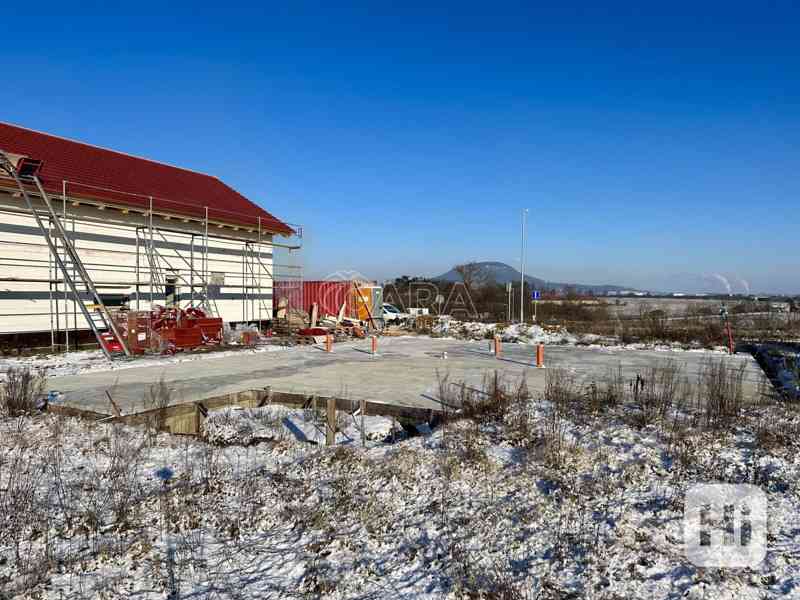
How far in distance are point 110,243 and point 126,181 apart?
3.40 metres

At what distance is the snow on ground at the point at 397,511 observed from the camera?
4.25 m

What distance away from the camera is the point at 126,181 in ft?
73.7

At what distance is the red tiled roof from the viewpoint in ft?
64.2

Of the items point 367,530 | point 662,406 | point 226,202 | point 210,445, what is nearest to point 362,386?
point 210,445

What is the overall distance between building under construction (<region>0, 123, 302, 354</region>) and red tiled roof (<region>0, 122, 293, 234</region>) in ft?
0.21

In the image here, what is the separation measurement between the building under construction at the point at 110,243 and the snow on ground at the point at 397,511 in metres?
11.1

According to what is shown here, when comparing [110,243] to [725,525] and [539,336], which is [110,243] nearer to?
[539,336]

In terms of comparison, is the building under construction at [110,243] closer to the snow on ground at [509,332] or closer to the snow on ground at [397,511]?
the snow on ground at [509,332]

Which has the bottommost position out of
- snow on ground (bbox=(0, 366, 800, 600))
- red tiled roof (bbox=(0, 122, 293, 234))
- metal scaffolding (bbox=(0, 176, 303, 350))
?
snow on ground (bbox=(0, 366, 800, 600))

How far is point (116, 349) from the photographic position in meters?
17.5

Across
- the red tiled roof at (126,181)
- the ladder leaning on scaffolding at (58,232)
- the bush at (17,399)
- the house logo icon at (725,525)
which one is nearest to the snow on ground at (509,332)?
the red tiled roof at (126,181)

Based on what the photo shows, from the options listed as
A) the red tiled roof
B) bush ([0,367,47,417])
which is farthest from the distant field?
bush ([0,367,47,417])

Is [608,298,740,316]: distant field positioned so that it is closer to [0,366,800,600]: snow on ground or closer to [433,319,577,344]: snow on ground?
[433,319,577,344]: snow on ground

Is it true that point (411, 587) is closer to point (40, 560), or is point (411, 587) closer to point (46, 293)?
point (40, 560)
